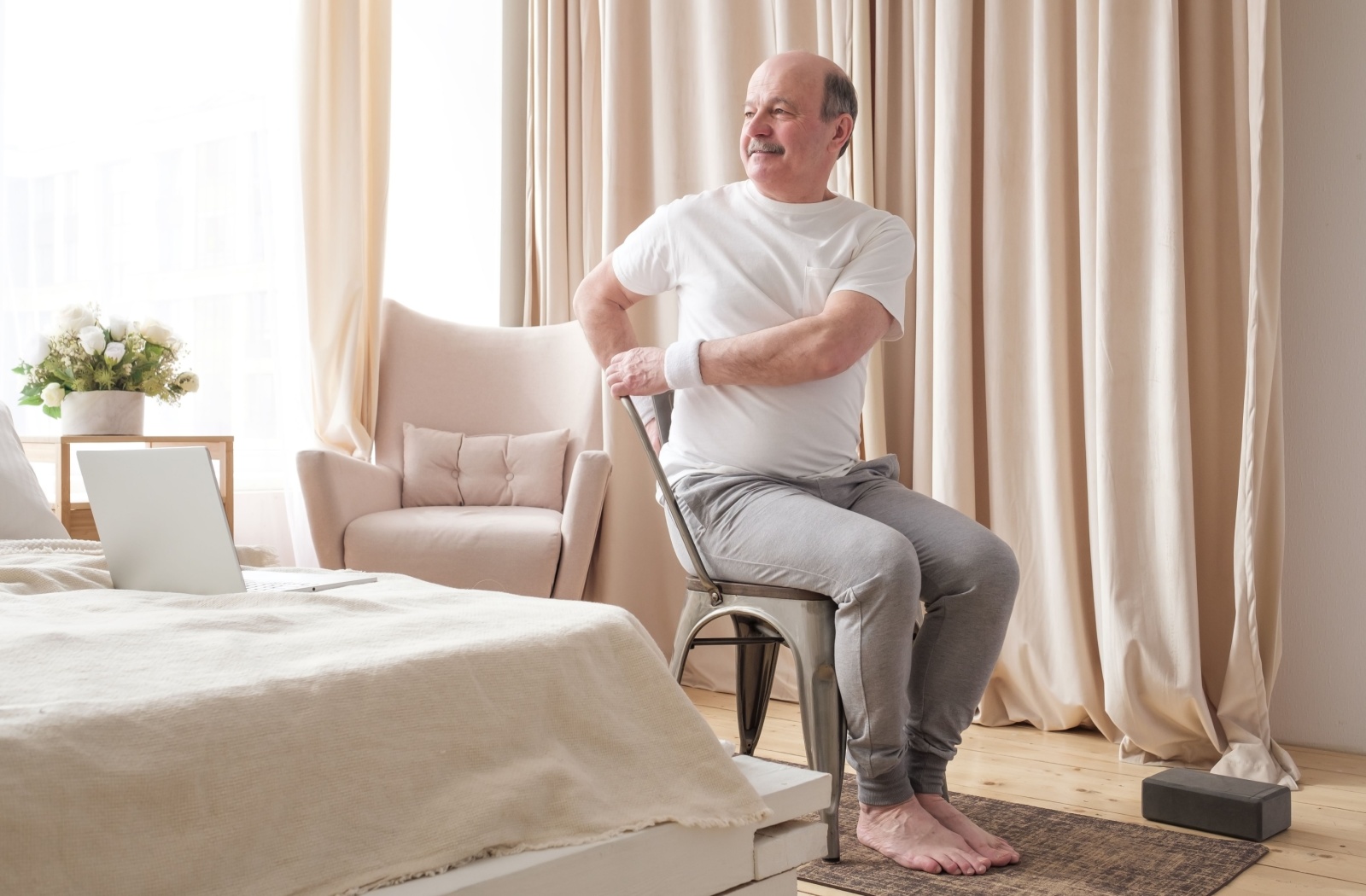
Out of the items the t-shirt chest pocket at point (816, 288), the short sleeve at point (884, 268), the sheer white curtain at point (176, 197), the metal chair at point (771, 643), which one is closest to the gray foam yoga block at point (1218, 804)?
the metal chair at point (771, 643)

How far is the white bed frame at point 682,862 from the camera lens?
959 mm

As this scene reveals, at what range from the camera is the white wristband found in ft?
6.10

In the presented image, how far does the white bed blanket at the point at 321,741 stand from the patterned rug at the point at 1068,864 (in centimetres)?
63

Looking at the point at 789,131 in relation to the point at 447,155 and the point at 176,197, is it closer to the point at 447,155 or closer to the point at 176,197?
the point at 176,197

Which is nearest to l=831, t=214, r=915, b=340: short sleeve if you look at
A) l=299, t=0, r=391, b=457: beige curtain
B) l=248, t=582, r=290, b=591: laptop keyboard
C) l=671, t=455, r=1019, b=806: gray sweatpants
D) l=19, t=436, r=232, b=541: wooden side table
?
l=671, t=455, r=1019, b=806: gray sweatpants

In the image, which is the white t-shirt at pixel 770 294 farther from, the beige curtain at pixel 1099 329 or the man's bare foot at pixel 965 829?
the beige curtain at pixel 1099 329

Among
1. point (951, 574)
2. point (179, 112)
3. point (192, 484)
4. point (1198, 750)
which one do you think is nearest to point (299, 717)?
point (192, 484)

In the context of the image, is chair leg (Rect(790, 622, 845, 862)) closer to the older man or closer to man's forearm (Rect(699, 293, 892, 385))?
the older man

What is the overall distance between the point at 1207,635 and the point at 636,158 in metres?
1.97

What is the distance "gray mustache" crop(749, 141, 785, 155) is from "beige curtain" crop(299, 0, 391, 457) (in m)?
1.93

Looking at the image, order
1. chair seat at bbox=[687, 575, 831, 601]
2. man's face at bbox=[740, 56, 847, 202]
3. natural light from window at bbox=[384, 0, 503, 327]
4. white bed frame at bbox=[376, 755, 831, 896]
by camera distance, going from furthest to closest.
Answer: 1. natural light from window at bbox=[384, 0, 503, 327]
2. man's face at bbox=[740, 56, 847, 202]
3. chair seat at bbox=[687, 575, 831, 601]
4. white bed frame at bbox=[376, 755, 831, 896]

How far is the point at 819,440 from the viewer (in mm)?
1910

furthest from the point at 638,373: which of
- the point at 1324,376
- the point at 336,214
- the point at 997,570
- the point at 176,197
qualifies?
the point at 176,197

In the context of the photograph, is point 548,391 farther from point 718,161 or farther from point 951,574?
point 951,574
